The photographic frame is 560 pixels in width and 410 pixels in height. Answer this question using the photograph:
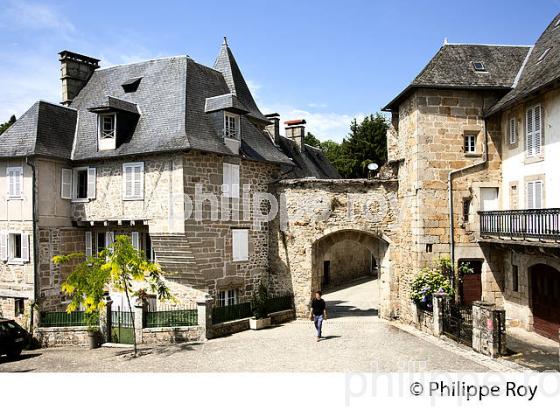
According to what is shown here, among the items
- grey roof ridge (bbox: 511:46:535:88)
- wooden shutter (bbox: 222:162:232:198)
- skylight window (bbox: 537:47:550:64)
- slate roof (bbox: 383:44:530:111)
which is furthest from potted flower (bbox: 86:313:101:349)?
skylight window (bbox: 537:47:550:64)

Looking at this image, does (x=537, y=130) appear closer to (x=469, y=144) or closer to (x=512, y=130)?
(x=512, y=130)

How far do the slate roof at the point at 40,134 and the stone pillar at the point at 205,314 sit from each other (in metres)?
8.31

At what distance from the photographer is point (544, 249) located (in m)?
13.8

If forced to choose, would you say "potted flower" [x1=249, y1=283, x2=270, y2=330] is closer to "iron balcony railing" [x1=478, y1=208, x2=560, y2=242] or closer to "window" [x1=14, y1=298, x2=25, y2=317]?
"iron balcony railing" [x1=478, y1=208, x2=560, y2=242]

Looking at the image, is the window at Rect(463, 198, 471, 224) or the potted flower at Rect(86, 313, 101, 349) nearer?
the potted flower at Rect(86, 313, 101, 349)

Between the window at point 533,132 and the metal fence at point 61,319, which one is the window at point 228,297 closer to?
the metal fence at point 61,319

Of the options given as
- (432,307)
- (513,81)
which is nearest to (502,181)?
(513,81)

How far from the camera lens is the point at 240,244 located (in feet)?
63.1

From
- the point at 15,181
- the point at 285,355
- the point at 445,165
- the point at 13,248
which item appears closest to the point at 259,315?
the point at 285,355

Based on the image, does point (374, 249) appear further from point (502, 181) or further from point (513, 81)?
point (513, 81)

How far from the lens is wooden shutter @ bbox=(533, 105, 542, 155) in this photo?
599 inches

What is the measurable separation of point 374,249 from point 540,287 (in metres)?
6.46

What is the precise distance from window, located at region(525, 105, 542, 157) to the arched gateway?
5138mm

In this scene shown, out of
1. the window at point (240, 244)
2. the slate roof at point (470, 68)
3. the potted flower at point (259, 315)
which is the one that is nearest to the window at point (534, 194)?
the slate roof at point (470, 68)
